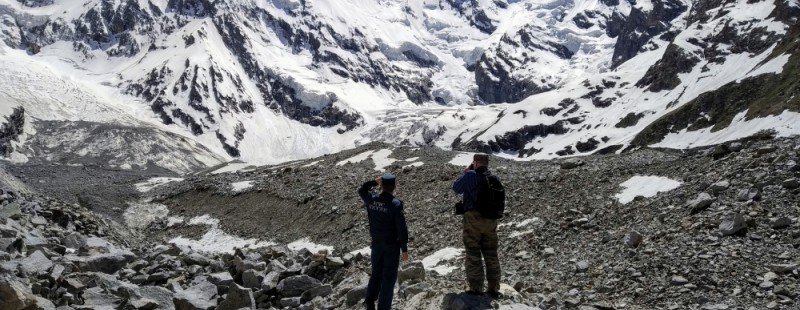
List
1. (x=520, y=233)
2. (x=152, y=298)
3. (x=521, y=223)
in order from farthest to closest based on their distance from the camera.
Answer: (x=521, y=223) < (x=520, y=233) < (x=152, y=298)

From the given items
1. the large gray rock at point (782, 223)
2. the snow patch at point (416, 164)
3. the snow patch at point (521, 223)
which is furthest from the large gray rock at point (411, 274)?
the snow patch at point (416, 164)

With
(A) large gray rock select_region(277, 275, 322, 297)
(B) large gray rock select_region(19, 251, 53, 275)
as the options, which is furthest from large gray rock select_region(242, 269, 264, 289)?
(B) large gray rock select_region(19, 251, 53, 275)

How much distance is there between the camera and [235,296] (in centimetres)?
1458

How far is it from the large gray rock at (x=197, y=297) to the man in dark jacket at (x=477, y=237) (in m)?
6.16

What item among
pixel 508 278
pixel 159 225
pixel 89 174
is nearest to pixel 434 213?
pixel 508 278

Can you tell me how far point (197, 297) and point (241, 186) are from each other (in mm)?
33292

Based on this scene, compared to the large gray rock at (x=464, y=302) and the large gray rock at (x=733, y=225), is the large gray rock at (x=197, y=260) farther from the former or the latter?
the large gray rock at (x=733, y=225)

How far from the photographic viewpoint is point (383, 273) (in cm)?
1277

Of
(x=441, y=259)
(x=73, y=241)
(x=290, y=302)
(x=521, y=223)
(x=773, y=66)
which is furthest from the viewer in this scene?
(x=773, y=66)

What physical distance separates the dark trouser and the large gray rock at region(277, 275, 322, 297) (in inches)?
142

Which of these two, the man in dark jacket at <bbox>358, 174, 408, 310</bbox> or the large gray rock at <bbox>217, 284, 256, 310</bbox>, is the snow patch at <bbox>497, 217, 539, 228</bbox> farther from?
the large gray rock at <bbox>217, 284, 256, 310</bbox>

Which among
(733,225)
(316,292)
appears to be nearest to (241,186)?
(316,292)

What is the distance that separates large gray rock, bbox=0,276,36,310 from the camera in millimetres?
11359

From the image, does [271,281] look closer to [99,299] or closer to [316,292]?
[316,292]
